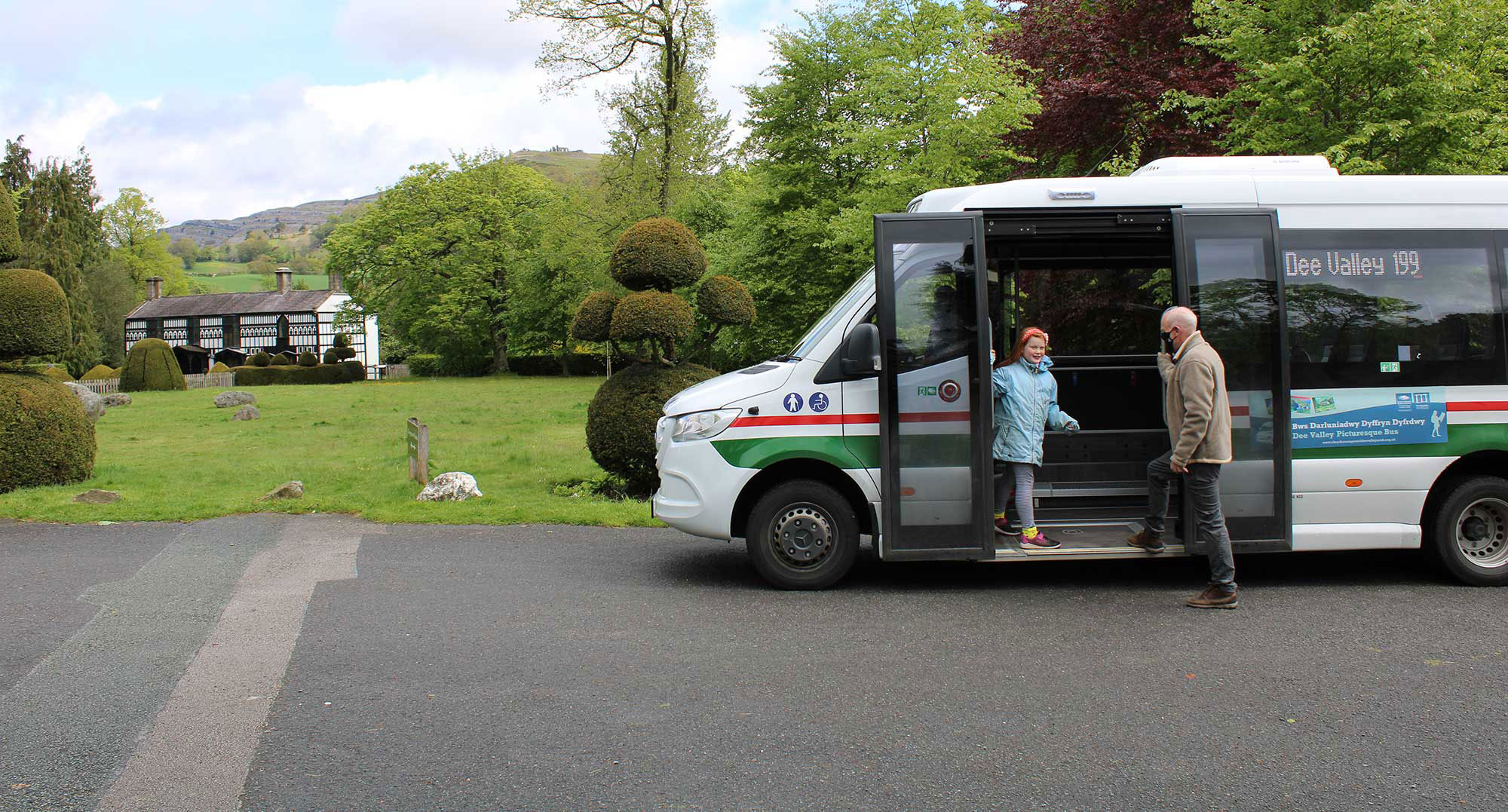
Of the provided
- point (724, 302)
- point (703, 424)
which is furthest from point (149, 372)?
point (703, 424)

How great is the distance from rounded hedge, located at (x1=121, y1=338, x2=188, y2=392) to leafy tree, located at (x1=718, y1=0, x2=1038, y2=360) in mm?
28113

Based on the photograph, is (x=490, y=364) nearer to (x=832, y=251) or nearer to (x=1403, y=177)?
(x=832, y=251)

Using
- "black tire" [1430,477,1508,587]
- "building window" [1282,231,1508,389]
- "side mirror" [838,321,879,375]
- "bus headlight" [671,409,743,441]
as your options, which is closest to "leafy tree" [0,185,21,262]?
"bus headlight" [671,409,743,441]

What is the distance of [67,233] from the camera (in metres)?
58.6

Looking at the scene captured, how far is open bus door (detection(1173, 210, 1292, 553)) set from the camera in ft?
23.8

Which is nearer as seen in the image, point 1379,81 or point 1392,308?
point 1392,308

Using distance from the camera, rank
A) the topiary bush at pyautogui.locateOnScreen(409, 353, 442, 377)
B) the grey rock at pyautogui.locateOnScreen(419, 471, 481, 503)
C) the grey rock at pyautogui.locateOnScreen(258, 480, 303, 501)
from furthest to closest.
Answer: the topiary bush at pyautogui.locateOnScreen(409, 353, 442, 377), the grey rock at pyautogui.locateOnScreen(258, 480, 303, 501), the grey rock at pyautogui.locateOnScreen(419, 471, 481, 503)

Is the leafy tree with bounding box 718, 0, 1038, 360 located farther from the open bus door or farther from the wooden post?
the open bus door

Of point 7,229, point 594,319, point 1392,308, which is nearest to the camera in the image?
point 1392,308

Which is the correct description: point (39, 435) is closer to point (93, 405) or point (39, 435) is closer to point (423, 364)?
point (93, 405)

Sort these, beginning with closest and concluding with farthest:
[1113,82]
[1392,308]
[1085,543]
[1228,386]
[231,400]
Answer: [1228,386] → [1085,543] → [1392,308] → [1113,82] → [231,400]

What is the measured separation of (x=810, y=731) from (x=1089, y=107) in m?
16.8

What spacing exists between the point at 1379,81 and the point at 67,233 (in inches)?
2607

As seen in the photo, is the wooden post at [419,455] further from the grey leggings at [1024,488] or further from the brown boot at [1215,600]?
the brown boot at [1215,600]
